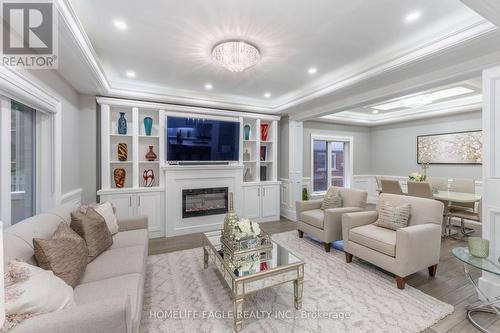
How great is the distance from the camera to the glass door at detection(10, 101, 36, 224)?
2273 mm

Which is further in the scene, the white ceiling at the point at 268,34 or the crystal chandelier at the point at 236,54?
the crystal chandelier at the point at 236,54

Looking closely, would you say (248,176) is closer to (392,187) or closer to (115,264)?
(392,187)

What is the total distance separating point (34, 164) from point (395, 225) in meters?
4.37

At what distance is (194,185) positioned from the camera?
4.42 m

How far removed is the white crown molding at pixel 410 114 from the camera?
15.7 ft

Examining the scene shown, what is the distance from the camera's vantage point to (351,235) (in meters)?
2.94

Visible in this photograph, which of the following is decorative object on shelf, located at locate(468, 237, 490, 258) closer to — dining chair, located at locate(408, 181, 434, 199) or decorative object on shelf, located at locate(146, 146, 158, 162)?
dining chair, located at locate(408, 181, 434, 199)

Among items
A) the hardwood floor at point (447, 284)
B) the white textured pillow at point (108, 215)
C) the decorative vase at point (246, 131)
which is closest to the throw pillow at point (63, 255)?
the white textured pillow at point (108, 215)

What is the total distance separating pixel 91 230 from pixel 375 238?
9.81 feet

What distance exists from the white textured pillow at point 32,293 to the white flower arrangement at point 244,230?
Result: 54.1 inches

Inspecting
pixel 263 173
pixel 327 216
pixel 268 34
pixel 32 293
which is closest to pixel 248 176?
pixel 263 173

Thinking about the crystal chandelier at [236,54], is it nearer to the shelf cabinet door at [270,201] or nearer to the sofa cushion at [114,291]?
the sofa cushion at [114,291]

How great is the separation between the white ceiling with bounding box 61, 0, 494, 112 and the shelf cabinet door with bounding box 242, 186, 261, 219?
7.66 feet

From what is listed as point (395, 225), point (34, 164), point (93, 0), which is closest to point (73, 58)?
point (93, 0)
